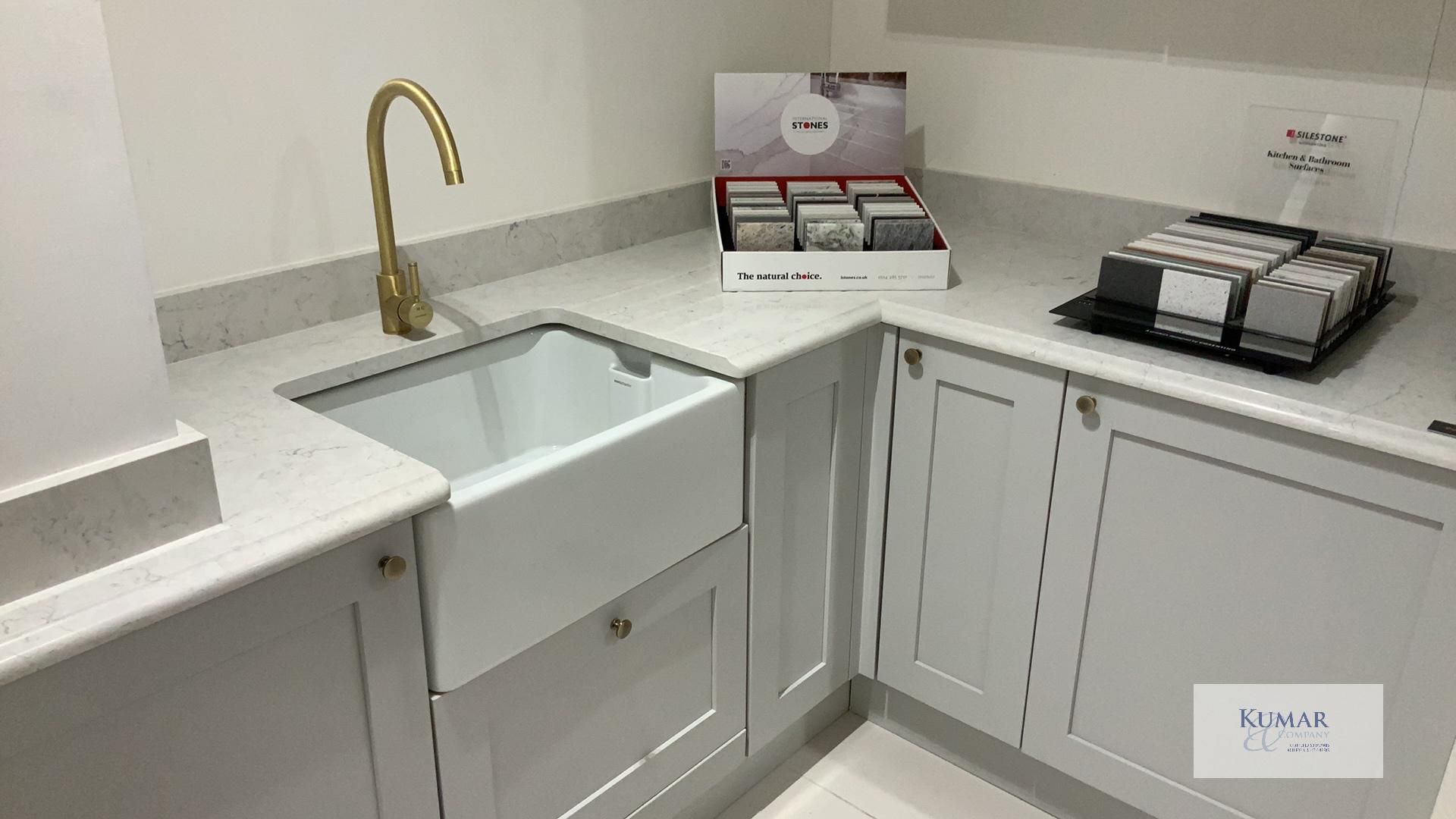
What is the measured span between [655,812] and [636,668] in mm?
294

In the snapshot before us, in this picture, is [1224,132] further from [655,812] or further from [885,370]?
[655,812]

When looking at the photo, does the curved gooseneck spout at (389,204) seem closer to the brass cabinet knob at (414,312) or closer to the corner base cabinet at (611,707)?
the brass cabinet knob at (414,312)

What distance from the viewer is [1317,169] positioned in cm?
187

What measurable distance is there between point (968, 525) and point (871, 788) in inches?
22.0

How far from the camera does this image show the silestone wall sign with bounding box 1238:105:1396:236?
1.82 metres

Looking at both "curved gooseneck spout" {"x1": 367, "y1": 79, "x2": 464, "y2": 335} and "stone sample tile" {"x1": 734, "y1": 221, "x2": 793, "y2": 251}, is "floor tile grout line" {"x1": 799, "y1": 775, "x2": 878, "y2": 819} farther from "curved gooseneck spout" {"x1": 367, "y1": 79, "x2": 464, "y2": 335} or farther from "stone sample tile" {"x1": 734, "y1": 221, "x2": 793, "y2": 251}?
"curved gooseneck spout" {"x1": 367, "y1": 79, "x2": 464, "y2": 335}

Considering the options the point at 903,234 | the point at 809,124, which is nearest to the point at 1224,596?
the point at 903,234

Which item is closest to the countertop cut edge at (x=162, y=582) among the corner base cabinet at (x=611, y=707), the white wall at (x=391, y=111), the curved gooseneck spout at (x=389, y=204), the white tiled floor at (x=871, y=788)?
the corner base cabinet at (x=611, y=707)

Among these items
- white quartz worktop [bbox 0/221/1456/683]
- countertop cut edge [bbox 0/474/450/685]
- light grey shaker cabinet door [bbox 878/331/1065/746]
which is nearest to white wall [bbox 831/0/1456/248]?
white quartz worktop [bbox 0/221/1456/683]

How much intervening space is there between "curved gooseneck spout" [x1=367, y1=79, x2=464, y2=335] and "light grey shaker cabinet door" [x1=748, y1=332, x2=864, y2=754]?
53 cm

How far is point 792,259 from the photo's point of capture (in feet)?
6.07

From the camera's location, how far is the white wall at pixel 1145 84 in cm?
178

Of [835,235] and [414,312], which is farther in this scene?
[835,235]

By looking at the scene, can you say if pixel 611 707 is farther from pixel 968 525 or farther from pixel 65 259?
pixel 65 259
